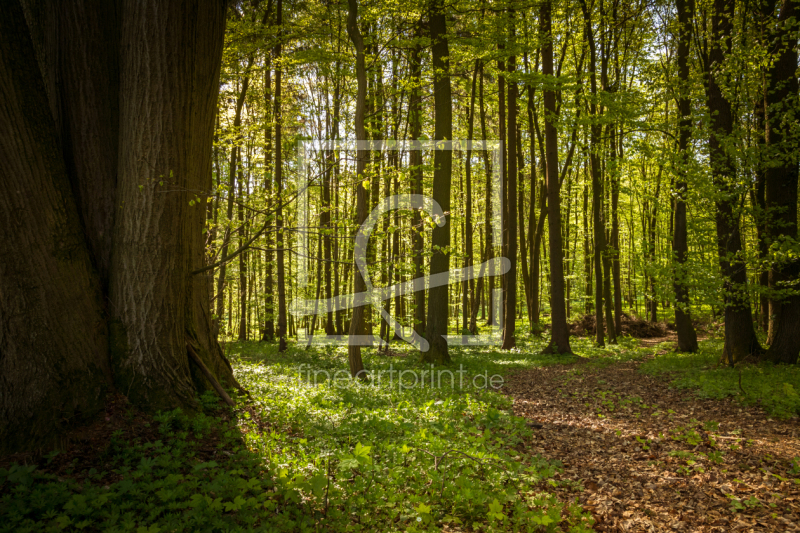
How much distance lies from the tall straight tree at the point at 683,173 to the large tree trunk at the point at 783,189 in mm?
1615

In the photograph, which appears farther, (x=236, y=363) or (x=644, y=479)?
(x=236, y=363)

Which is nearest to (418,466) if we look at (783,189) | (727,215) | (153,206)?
(153,206)

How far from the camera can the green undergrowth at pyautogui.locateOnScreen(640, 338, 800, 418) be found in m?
7.48

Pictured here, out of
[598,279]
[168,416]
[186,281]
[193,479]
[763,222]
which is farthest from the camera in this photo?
[598,279]

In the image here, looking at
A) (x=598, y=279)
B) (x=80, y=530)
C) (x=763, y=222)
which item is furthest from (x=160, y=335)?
(x=598, y=279)

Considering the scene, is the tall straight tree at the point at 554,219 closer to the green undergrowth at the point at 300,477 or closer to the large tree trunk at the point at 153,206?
the green undergrowth at the point at 300,477

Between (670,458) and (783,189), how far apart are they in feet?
26.0

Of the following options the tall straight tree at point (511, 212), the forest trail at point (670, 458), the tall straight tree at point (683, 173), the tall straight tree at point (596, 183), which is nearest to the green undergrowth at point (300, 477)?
the forest trail at point (670, 458)

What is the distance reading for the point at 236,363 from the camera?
34.7 feet

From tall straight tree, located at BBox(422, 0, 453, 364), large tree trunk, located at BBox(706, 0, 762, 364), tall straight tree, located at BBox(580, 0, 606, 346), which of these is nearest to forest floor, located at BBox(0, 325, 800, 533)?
large tree trunk, located at BBox(706, 0, 762, 364)

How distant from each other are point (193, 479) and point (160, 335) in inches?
72.2

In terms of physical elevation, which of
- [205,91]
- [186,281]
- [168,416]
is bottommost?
[168,416]

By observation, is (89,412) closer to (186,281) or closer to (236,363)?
(186,281)

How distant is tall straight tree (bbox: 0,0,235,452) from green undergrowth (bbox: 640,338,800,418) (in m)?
8.79
